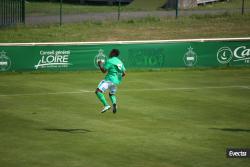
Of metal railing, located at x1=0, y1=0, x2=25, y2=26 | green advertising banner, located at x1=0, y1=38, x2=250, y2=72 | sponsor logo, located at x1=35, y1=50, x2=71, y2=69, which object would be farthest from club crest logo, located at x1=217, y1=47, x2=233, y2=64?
metal railing, located at x1=0, y1=0, x2=25, y2=26

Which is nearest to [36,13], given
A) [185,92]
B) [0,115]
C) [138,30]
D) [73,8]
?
[73,8]

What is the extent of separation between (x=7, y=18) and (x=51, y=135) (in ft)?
77.6

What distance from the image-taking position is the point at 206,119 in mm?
26266

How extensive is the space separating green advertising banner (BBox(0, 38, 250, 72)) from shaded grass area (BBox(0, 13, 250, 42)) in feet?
22.7

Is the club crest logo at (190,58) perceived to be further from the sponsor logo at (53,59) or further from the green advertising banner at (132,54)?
the sponsor logo at (53,59)

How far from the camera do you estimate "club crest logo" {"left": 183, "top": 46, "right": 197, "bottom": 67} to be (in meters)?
39.2

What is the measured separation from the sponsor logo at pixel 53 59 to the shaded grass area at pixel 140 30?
22.5ft

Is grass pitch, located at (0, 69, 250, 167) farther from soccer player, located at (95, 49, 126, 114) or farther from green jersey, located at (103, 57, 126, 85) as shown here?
green jersey, located at (103, 57, 126, 85)

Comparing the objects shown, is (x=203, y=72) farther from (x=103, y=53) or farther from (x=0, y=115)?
(x=0, y=115)

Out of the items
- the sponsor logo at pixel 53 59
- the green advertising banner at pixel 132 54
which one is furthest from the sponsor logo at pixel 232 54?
the sponsor logo at pixel 53 59

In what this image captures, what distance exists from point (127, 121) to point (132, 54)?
12.7 metres

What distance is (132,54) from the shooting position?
3803 centimetres

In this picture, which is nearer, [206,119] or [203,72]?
[206,119]

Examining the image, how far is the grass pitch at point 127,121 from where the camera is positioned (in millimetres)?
20469
